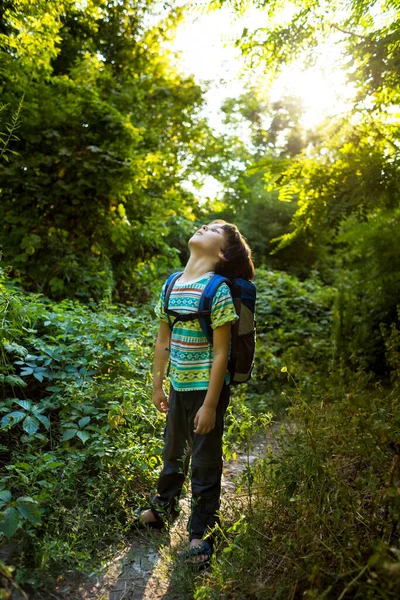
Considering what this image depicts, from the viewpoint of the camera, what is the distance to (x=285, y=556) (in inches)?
80.2

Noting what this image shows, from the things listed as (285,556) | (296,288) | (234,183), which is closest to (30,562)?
(285,556)

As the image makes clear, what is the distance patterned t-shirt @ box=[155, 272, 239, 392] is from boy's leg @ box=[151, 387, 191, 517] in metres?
0.15

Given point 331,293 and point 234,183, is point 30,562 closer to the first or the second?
point 331,293

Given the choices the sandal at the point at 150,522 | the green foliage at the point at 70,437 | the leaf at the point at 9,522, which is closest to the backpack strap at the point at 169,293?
the green foliage at the point at 70,437

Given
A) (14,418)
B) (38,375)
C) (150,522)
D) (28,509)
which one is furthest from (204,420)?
(38,375)

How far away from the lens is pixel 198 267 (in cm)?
280

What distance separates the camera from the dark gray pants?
2641 millimetres

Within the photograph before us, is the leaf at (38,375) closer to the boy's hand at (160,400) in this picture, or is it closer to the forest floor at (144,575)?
the boy's hand at (160,400)

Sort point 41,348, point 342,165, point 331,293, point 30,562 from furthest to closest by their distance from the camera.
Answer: point 331,293 < point 342,165 < point 41,348 < point 30,562

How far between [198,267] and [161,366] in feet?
2.10

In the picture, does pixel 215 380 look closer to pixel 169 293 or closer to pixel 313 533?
pixel 169 293

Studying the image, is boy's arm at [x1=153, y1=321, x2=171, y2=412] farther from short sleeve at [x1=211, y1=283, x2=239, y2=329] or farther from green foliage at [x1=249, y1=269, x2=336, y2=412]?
green foliage at [x1=249, y1=269, x2=336, y2=412]

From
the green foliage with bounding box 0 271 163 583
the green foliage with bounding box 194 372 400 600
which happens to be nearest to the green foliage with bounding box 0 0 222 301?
the green foliage with bounding box 0 271 163 583

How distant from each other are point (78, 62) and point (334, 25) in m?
4.28
